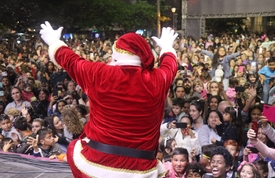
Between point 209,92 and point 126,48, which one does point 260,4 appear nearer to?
point 209,92

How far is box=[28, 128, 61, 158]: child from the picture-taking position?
15.7ft

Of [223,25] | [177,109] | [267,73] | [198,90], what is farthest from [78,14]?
[177,109]

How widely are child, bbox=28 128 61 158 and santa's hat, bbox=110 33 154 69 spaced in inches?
87.9

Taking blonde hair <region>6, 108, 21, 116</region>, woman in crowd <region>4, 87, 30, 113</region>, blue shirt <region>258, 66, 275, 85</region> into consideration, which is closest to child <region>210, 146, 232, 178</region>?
blonde hair <region>6, 108, 21, 116</region>

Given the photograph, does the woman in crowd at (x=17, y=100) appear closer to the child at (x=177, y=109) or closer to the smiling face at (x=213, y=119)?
the child at (x=177, y=109)

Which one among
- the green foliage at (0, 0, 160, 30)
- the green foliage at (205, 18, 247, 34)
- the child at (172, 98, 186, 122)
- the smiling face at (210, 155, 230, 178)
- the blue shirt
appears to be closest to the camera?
the smiling face at (210, 155, 230, 178)

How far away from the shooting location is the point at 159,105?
9.41 feet

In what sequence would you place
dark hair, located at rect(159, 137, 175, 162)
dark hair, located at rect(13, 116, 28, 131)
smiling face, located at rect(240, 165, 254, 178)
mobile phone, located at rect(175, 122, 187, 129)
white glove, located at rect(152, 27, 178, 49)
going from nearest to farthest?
1. white glove, located at rect(152, 27, 178, 49)
2. smiling face, located at rect(240, 165, 254, 178)
3. dark hair, located at rect(159, 137, 175, 162)
4. mobile phone, located at rect(175, 122, 187, 129)
5. dark hair, located at rect(13, 116, 28, 131)

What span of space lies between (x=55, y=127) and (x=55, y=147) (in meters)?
0.61

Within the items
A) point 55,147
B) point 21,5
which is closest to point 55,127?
point 55,147

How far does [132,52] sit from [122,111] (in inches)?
14.3

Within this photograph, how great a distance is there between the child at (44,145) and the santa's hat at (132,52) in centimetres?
223

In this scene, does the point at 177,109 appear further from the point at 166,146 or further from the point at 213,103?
the point at 166,146

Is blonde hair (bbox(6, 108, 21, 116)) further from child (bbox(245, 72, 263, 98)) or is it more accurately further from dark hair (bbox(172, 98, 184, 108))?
child (bbox(245, 72, 263, 98))
